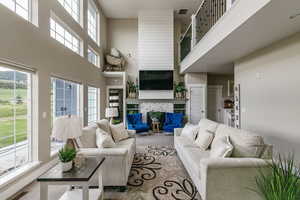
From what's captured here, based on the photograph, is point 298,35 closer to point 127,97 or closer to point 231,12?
point 231,12

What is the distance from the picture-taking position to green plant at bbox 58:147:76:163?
5.68ft

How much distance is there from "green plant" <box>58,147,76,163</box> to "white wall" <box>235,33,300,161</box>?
3693mm

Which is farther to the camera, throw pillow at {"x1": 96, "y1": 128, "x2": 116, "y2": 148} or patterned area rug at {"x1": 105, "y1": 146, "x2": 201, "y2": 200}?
throw pillow at {"x1": 96, "y1": 128, "x2": 116, "y2": 148}

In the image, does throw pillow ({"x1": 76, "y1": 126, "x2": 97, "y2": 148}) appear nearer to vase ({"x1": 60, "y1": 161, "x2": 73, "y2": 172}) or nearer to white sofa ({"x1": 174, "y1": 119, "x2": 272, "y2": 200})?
vase ({"x1": 60, "y1": 161, "x2": 73, "y2": 172})

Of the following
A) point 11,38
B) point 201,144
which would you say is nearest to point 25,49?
point 11,38

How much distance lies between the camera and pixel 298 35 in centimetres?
292

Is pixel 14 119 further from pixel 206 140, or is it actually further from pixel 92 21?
pixel 92 21

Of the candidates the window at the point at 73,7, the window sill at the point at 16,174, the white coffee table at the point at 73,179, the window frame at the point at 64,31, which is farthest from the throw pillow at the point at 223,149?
the window at the point at 73,7

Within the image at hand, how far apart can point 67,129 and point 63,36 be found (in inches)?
131

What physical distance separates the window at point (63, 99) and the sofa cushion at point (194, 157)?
2882 mm

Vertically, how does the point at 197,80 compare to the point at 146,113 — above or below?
above

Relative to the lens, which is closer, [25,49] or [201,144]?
[25,49]

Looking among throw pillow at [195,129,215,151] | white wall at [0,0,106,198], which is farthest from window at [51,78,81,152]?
throw pillow at [195,129,215,151]

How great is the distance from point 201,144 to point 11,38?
3.44 meters
